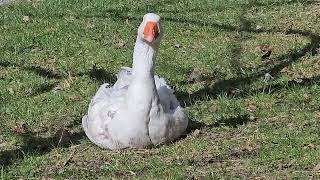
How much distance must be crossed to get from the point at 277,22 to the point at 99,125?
5.08m

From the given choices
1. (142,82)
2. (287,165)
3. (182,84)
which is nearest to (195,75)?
(182,84)

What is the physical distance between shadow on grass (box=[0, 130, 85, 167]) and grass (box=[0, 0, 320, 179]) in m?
0.01

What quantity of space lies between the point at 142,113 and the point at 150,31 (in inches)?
25.2

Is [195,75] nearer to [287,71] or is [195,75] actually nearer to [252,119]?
[287,71]

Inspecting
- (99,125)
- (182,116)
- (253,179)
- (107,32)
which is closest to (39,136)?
(99,125)

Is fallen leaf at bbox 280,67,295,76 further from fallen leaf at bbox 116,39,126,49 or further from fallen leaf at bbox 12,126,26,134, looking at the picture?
fallen leaf at bbox 12,126,26,134

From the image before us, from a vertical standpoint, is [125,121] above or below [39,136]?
above

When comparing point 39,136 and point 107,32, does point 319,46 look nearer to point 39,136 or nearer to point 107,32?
point 107,32

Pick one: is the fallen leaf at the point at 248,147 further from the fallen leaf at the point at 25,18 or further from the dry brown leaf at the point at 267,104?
the fallen leaf at the point at 25,18

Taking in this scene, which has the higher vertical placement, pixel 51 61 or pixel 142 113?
pixel 142 113

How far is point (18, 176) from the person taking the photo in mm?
5660

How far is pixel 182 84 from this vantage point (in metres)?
8.25

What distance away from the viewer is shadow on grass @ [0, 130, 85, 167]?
20.4 ft

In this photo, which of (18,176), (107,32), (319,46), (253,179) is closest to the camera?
(253,179)
